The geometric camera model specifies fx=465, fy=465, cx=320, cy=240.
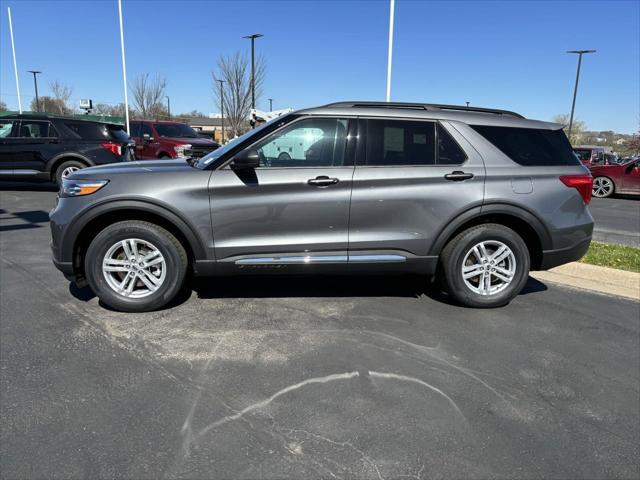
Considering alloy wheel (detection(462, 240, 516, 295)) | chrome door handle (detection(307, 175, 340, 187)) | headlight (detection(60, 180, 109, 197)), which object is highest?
Answer: chrome door handle (detection(307, 175, 340, 187))

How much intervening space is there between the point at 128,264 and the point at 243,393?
1.81m

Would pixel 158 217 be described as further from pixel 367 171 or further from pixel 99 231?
pixel 367 171

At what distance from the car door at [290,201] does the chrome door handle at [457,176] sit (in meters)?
0.89

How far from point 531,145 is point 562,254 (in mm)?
1071

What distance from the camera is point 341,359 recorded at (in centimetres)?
334

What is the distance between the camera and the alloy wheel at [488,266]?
4.34 meters

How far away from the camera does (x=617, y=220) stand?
36.5 feet

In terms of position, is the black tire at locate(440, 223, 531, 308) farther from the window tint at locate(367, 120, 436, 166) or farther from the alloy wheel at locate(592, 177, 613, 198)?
the alloy wheel at locate(592, 177, 613, 198)

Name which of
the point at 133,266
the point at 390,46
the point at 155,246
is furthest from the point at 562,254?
the point at 390,46

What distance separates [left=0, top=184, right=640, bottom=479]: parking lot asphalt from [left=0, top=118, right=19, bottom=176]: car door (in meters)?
7.65

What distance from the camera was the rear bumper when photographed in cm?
437

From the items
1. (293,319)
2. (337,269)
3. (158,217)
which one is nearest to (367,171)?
(337,269)

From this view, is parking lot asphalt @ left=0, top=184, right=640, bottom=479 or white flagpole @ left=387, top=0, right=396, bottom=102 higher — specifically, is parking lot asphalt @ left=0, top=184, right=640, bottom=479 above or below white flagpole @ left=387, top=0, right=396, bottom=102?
below

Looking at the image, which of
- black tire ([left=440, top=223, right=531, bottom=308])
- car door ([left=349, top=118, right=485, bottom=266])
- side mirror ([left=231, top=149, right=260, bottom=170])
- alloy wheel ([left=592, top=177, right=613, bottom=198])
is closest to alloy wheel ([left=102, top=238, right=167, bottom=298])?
side mirror ([left=231, top=149, right=260, bottom=170])
